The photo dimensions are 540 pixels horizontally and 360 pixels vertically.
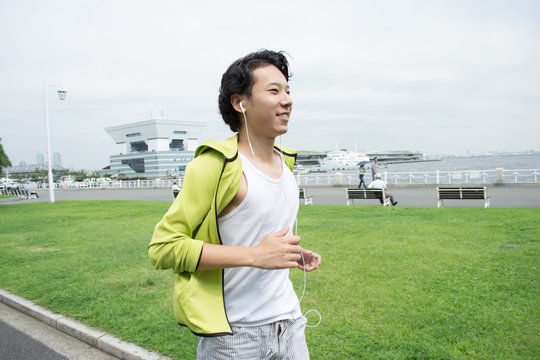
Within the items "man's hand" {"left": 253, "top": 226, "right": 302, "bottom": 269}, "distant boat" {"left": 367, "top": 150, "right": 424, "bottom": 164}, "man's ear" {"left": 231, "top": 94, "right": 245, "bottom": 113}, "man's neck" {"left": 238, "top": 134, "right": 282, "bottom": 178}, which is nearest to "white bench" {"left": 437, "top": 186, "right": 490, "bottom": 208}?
"man's neck" {"left": 238, "top": 134, "right": 282, "bottom": 178}

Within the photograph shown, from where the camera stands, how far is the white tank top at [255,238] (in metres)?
1.56

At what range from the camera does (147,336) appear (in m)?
4.02

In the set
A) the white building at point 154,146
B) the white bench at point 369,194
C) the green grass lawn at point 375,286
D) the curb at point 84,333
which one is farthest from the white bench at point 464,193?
the white building at point 154,146

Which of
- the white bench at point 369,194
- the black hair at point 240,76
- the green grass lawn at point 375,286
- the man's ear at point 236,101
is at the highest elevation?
the black hair at point 240,76

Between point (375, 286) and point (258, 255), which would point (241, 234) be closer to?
point (258, 255)

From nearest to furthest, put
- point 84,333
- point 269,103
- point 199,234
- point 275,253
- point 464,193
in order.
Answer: point 275,253 → point 199,234 → point 269,103 → point 84,333 → point 464,193

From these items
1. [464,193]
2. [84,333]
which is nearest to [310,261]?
[84,333]

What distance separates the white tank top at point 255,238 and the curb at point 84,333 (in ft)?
7.83

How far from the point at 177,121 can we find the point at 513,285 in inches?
5266

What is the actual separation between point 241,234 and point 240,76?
2.12ft

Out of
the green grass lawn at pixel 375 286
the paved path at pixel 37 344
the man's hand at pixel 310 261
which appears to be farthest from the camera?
the paved path at pixel 37 344

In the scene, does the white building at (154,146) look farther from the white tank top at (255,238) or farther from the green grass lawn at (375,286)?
the white tank top at (255,238)

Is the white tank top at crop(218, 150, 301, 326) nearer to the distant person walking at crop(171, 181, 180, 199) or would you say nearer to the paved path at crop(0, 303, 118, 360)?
the paved path at crop(0, 303, 118, 360)

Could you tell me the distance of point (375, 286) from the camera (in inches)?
200
